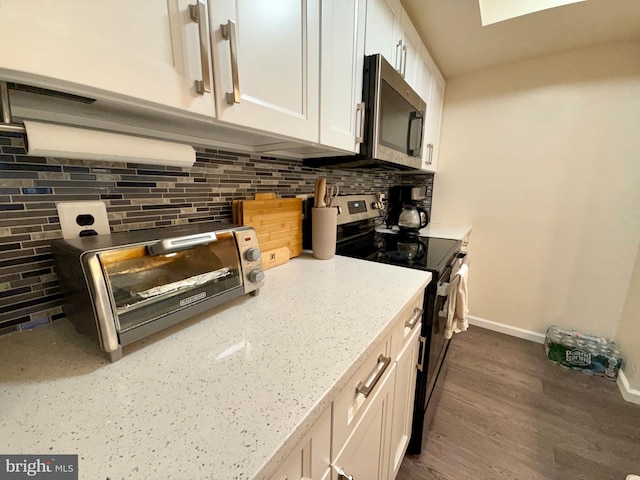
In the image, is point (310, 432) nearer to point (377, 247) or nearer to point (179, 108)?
point (179, 108)

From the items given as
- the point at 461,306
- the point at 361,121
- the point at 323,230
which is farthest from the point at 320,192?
the point at 461,306

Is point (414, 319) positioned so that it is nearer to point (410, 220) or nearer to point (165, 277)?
point (165, 277)

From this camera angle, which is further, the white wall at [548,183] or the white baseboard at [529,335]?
the white wall at [548,183]

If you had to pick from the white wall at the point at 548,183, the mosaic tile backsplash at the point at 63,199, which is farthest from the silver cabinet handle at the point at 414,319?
the white wall at the point at 548,183

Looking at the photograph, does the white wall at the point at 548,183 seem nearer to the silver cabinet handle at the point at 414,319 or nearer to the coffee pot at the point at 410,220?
the coffee pot at the point at 410,220

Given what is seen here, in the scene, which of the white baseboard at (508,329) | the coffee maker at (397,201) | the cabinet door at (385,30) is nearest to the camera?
the cabinet door at (385,30)

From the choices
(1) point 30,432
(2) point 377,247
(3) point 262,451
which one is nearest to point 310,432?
(3) point 262,451

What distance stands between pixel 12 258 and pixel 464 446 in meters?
1.85

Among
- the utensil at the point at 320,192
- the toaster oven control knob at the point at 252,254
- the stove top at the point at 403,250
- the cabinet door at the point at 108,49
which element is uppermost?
the cabinet door at the point at 108,49

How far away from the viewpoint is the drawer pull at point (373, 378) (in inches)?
23.9

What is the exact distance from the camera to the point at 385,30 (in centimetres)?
117

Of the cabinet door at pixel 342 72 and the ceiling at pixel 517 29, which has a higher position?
the ceiling at pixel 517 29

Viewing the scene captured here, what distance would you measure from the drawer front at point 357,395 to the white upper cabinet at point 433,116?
1.69 m

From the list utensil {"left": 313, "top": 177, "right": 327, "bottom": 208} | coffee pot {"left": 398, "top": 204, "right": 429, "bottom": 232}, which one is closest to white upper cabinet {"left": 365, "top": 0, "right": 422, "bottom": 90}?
utensil {"left": 313, "top": 177, "right": 327, "bottom": 208}
